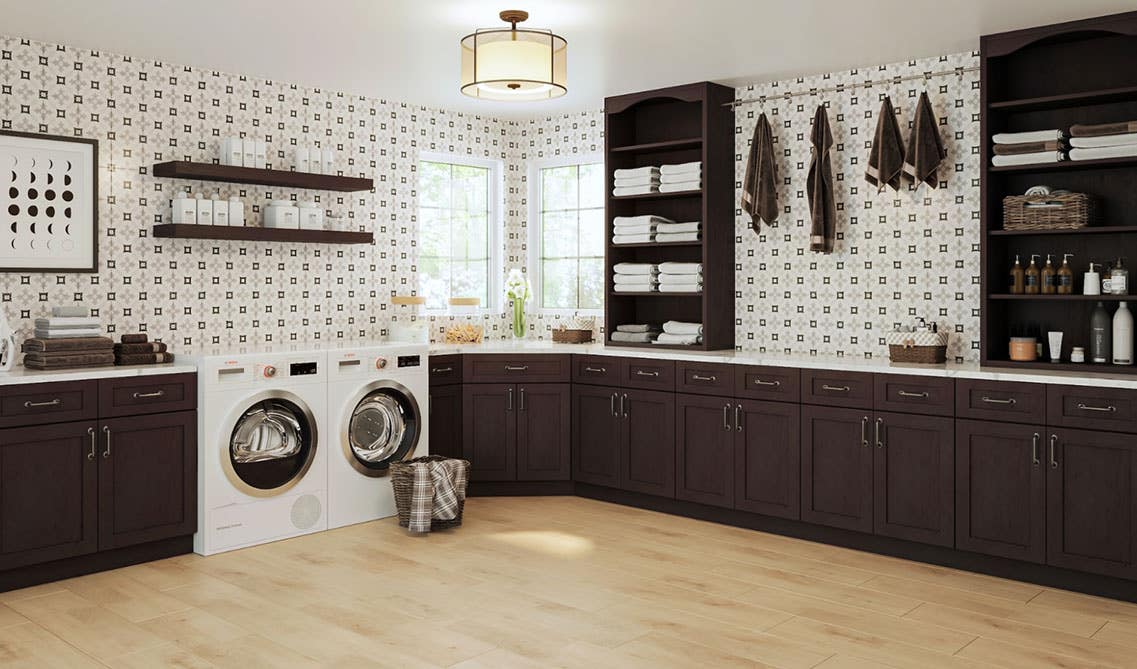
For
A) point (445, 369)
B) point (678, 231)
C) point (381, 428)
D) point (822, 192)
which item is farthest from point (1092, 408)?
point (381, 428)

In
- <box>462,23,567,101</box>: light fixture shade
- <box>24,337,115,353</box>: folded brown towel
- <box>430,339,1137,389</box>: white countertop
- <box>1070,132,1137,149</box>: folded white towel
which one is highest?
<box>462,23,567,101</box>: light fixture shade

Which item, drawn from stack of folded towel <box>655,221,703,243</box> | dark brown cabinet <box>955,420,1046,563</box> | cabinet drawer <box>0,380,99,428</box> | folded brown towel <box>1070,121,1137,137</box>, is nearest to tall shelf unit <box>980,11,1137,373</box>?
folded brown towel <box>1070,121,1137,137</box>

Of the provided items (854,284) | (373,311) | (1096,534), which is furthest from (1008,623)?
(373,311)

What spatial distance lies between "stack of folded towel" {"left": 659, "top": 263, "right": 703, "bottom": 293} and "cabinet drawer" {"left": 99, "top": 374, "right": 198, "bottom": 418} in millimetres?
2731

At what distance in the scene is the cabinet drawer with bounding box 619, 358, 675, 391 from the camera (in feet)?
18.5

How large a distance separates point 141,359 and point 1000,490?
409 cm

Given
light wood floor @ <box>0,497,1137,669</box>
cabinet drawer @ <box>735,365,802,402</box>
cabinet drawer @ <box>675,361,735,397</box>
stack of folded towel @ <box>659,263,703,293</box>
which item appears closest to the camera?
light wood floor @ <box>0,497,1137,669</box>

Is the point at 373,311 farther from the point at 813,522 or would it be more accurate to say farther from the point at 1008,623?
the point at 1008,623

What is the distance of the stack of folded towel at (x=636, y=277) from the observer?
6.10 meters

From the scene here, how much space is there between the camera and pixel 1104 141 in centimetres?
448

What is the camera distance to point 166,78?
17.5ft

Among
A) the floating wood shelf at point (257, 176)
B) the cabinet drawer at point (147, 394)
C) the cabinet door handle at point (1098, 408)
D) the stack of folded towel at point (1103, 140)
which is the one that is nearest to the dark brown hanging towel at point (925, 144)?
the stack of folded towel at point (1103, 140)

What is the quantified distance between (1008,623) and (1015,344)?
152 cm

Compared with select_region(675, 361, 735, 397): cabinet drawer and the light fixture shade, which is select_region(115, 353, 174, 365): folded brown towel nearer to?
the light fixture shade
